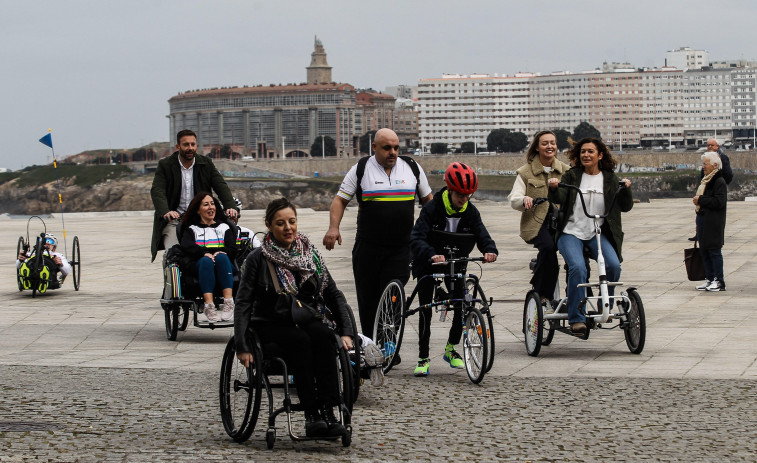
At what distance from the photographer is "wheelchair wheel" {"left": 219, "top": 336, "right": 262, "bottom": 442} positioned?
19.1 feet

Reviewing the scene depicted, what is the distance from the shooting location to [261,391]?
19.1ft

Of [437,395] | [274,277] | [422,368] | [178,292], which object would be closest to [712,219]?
[178,292]

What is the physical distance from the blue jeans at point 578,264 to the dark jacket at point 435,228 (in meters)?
0.95

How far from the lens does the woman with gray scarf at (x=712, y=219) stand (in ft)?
45.8

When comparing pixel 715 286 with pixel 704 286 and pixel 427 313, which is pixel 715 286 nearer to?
pixel 704 286

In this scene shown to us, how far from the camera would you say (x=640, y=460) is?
548cm

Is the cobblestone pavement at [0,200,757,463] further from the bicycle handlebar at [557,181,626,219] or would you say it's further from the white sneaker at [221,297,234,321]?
the bicycle handlebar at [557,181,626,219]

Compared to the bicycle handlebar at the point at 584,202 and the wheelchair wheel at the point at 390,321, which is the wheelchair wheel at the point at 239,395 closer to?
the wheelchair wheel at the point at 390,321

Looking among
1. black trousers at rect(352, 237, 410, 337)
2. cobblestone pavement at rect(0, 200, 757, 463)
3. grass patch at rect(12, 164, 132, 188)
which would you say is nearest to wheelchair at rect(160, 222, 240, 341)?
cobblestone pavement at rect(0, 200, 757, 463)

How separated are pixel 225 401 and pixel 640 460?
6.73ft

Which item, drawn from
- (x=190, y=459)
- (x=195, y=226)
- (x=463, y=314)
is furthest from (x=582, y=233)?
(x=190, y=459)

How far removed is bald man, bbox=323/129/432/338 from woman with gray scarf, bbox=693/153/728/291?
21.1 ft

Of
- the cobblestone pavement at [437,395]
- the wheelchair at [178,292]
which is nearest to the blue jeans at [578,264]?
the cobblestone pavement at [437,395]

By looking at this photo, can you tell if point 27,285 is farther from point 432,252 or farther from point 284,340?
point 284,340
